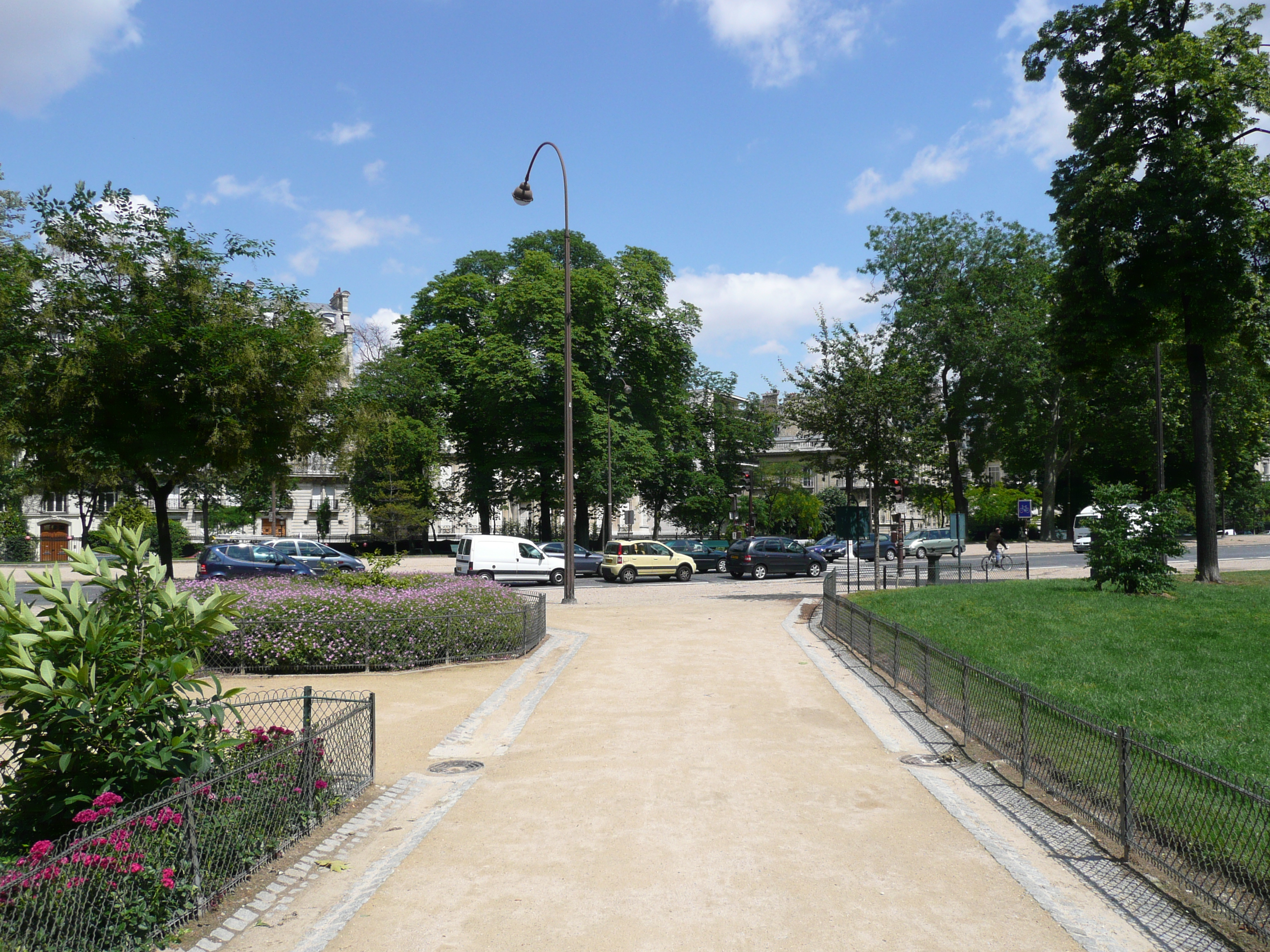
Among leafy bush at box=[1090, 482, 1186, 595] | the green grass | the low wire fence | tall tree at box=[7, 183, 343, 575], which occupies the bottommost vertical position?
the low wire fence

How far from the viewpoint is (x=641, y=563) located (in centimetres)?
3559

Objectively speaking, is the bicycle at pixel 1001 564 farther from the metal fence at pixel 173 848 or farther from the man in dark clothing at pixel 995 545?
the metal fence at pixel 173 848

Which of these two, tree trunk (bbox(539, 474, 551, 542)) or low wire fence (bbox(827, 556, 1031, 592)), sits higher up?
tree trunk (bbox(539, 474, 551, 542))

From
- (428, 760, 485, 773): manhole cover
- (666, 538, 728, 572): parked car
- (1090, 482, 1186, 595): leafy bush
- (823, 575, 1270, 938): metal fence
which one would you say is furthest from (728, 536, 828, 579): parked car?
(428, 760, 485, 773): manhole cover

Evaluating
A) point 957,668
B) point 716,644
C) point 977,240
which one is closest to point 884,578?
point 716,644

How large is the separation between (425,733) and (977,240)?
53.1m

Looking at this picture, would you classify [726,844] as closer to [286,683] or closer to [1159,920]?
[1159,920]

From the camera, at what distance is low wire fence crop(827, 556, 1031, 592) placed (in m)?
26.9

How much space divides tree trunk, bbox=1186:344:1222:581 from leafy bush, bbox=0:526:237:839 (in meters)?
24.1

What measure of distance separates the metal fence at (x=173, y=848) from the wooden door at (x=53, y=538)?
69937mm

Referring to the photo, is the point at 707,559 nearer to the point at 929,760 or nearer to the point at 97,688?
the point at 929,760

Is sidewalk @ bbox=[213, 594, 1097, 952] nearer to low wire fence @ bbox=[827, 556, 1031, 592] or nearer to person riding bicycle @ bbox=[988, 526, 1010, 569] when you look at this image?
low wire fence @ bbox=[827, 556, 1031, 592]

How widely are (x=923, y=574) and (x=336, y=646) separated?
27.2 meters

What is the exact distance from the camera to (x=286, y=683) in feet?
38.4
